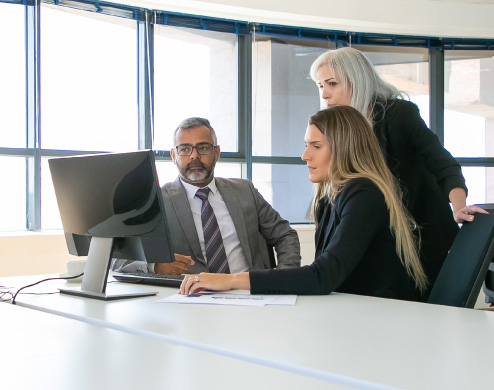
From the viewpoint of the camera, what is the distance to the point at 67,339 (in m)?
1.22

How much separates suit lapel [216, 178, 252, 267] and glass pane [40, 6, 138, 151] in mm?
2055

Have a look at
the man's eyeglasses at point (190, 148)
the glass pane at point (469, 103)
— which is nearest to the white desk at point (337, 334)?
the man's eyeglasses at point (190, 148)

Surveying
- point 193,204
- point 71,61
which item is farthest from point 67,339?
point 71,61

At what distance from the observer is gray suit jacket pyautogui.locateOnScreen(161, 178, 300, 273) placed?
8.42ft

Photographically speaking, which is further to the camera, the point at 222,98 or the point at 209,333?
the point at 222,98

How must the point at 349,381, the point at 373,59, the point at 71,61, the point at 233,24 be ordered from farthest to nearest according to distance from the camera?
the point at 373,59 → the point at 233,24 → the point at 71,61 → the point at 349,381

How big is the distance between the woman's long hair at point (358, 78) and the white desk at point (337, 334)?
938 mm

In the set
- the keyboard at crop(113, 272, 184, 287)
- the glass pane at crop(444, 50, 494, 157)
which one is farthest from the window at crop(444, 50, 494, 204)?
the keyboard at crop(113, 272, 184, 287)

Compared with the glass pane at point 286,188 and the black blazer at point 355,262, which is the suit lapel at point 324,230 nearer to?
the black blazer at point 355,262

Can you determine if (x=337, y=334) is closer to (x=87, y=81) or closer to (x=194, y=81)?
(x=87, y=81)

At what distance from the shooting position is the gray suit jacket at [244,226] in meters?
2.57

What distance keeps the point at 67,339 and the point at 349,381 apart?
62 cm

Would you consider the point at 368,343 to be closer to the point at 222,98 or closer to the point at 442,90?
the point at 222,98

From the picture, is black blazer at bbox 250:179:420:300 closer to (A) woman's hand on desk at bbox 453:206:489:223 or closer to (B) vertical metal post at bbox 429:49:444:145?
(A) woman's hand on desk at bbox 453:206:489:223
